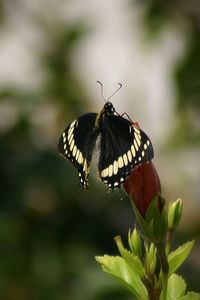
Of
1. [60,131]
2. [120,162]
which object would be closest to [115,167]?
[120,162]

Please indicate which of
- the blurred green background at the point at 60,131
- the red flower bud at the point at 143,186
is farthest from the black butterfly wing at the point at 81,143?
the blurred green background at the point at 60,131

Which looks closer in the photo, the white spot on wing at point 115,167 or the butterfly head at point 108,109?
the white spot on wing at point 115,167

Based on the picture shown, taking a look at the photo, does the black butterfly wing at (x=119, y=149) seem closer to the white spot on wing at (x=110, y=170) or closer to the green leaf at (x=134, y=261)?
the white spot on wing at (x=110, y=170)

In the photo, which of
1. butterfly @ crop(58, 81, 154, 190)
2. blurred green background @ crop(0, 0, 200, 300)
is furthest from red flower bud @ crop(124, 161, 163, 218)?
blurred green background @ crop(0, 0, 200, 300)

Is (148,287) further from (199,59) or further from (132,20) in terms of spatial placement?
(132,20)

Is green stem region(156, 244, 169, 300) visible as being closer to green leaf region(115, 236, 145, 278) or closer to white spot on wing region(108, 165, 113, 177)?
green leaf region(115, 236, 145, 278)
